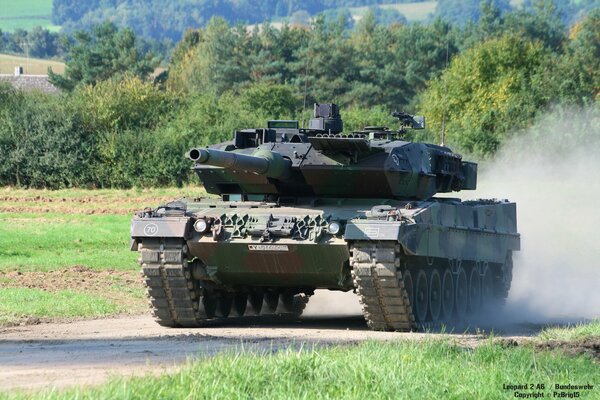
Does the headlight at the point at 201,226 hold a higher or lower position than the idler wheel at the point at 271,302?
higher

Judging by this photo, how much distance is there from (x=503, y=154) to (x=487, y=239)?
85.5 ft

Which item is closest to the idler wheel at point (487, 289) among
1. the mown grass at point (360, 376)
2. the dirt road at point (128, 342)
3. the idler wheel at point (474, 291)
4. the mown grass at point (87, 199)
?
the idler wheel at point (474, 291)

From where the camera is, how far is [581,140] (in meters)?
47.5

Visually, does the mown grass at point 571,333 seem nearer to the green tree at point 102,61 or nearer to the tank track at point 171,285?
the tank track at point 171,285

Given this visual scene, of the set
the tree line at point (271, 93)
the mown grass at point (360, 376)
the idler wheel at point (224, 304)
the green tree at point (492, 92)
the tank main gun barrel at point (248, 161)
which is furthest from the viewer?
the green tree at point (492, 92)

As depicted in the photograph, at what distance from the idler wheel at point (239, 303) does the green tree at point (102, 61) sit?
5809 centimetres

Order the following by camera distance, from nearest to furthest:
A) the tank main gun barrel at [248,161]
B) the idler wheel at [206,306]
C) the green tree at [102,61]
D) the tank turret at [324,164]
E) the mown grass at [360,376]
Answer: the mown grass at [360,376] → the tank main gun barrel at [248,161] → the tank turret at [324,164] → the idler wheel at [206,306] → the green tree at [102,61]

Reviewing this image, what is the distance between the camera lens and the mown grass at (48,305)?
63.9 feet

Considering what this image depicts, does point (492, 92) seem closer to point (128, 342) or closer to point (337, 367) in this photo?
point (128, 342)

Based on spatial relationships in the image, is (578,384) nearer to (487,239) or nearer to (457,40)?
(487,239)

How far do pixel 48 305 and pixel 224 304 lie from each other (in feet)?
8.77

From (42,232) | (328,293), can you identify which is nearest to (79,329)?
(328,293)

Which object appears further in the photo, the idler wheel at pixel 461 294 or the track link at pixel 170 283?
the idler wheel at pixel 461 294

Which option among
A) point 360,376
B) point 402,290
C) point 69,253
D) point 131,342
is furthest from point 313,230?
point 69,253
